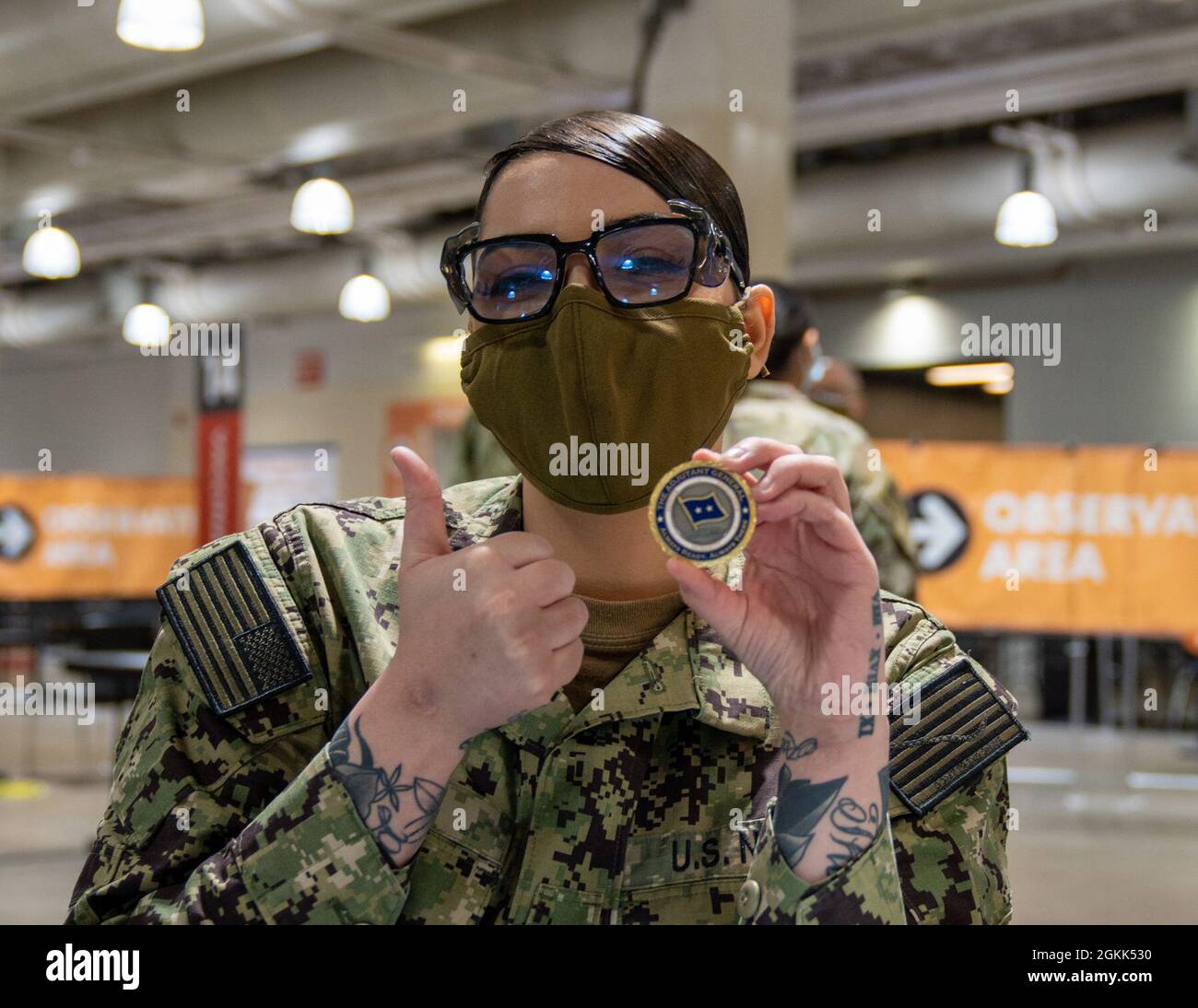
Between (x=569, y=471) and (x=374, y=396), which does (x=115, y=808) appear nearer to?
(x=569, y=471)

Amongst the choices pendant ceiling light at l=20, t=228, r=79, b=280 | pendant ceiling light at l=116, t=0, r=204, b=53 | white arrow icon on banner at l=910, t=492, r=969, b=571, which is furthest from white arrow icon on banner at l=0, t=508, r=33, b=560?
white arrow icon on banner at l=910, t=492, r=969, b=571

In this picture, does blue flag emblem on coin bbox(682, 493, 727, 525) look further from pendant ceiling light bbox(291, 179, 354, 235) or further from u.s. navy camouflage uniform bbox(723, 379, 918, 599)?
pendant ceiling light bbox(291, 179, 354, 235)

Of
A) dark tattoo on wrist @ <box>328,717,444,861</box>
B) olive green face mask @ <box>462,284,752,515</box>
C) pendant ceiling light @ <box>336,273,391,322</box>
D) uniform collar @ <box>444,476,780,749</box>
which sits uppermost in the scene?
pendant ceiling light @ <box>336,273,391,322</box>

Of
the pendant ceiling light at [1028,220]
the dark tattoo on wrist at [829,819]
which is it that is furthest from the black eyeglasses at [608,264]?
the pendant ceiling light at [1028,220]

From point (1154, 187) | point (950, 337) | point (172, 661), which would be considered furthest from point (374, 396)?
point (172, 661)

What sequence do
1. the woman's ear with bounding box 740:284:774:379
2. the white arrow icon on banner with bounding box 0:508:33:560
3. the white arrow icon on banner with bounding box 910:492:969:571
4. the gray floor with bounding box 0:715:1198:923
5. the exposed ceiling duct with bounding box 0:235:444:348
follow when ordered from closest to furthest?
the woman's ear with bounding box 740:284:774:379 → the gray floor with bounding box 0:715:1198:923 → the white arrow icon on banner with bounding box 910:492:969:571 → the white arrow icon on banner with bounding box 0:508:33:560 → the exposed ceiling duct with bounding box 0:235:444:348

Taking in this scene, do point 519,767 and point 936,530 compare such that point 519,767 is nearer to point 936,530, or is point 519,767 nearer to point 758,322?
point 758,322

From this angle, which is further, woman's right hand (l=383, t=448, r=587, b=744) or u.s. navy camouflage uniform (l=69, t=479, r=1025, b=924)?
u.s. navy camouflage uniform (l=69, t=479, r=1025, b=924)

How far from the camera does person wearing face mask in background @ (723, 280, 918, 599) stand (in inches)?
140

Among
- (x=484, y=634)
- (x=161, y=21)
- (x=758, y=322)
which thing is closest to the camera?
(x=484, y=634)

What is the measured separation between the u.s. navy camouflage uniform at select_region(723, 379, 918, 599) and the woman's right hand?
2355mm

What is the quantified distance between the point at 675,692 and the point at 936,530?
781 cm

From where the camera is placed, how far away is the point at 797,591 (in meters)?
1.21

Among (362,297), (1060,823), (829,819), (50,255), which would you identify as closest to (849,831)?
(829,819)
